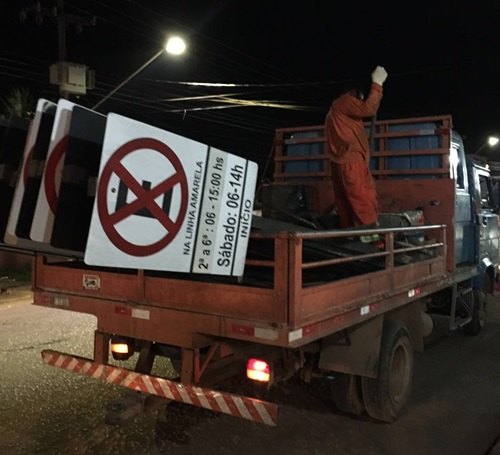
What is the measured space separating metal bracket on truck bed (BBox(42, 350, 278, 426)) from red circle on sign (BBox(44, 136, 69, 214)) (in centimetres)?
126

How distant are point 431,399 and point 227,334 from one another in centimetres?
304

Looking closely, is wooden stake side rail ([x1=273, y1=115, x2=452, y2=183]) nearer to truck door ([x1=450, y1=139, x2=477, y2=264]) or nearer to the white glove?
truck door ([x1=450, y1=139, x2=477, y2=264])

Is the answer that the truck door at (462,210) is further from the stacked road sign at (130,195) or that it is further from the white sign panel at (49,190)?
the white sign panel at (49,190)

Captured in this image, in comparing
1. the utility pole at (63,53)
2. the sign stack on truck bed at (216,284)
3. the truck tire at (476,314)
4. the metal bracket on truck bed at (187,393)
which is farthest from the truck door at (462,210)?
the utility pole at (63,53)

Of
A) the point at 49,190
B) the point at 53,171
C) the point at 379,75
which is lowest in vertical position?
the point at 49,190

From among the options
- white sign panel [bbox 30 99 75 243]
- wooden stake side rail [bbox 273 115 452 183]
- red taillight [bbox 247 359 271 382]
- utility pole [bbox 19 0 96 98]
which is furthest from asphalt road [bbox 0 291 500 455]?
utility pole [bbox 19 0 96 98]

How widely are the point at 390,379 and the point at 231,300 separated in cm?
209

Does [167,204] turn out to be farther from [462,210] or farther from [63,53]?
[63,53]

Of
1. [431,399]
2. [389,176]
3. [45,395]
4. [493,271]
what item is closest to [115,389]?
[45,395]

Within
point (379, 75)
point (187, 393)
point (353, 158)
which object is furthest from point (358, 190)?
point (187, 393)

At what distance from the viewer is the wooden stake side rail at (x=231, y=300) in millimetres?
3375

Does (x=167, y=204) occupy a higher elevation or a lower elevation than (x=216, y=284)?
higher

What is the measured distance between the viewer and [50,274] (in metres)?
4.54

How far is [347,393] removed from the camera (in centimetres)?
484
